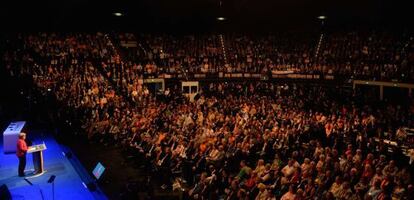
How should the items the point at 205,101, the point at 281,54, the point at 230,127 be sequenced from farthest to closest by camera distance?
the point at 281,54 < the point at 205,101 < the point at 230,127

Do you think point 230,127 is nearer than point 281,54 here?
Yes

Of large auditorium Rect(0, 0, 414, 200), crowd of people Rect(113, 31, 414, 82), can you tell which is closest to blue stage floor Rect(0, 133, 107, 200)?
large auditorium Rect(0, 0, 414, 200)

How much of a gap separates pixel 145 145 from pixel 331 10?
75.3 ft

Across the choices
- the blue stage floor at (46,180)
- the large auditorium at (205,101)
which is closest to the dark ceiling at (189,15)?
the large auditorium at (205,101)

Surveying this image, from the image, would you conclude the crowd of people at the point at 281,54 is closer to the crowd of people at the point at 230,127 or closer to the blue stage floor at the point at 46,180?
the crowd of people at the point at 230,127

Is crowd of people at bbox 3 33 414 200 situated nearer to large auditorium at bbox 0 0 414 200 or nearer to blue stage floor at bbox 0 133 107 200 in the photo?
large auditorium at bbox 0 0 414 200

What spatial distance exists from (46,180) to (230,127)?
6574mm

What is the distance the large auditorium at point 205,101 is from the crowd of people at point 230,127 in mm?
56

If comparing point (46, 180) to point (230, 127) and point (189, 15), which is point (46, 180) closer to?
point (230, 127)

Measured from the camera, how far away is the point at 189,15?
32938 millimetres

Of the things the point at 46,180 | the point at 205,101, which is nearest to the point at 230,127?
the point at 205,101

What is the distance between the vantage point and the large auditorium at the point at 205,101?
9.33m

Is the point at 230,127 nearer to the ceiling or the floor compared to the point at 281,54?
nearer to the floor

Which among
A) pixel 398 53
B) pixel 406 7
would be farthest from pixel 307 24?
pixel 398 53
